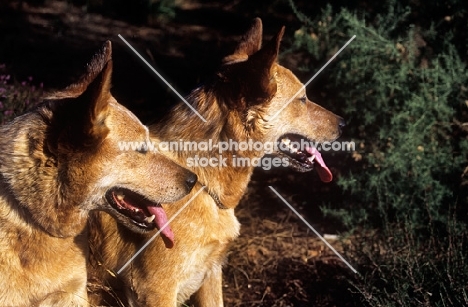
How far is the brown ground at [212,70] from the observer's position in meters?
5.30

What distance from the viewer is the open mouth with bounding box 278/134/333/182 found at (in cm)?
450

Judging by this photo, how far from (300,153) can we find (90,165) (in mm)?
1653

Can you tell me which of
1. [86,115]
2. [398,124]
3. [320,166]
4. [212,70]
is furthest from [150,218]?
[212,70]

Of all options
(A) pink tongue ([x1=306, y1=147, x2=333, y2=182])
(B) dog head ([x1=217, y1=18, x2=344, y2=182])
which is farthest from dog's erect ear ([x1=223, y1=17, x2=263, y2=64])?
(A) pink tongue ([x1=306, y1=147, x2=333, y2=182])

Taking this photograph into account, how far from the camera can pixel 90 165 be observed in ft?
11.0

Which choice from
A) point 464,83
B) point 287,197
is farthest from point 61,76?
point 464,83

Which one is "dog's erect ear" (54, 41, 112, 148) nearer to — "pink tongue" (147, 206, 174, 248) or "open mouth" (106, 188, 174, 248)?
"open mouth" (106, 188, 174, 248)

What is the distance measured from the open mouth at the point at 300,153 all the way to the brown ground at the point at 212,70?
33.0 inches

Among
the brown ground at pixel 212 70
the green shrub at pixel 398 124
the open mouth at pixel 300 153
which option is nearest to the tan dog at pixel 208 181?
the open mouth at pixel 300 153

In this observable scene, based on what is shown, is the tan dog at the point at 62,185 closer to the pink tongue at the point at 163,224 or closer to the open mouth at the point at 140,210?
the open mouth at the point at 140,210

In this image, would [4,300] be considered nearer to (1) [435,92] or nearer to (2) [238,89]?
(2) [238,89]

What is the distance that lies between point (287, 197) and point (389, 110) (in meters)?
1.32

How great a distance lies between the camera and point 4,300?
A: 3326 millimetres

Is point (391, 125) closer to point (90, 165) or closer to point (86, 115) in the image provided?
point (90, 165)
